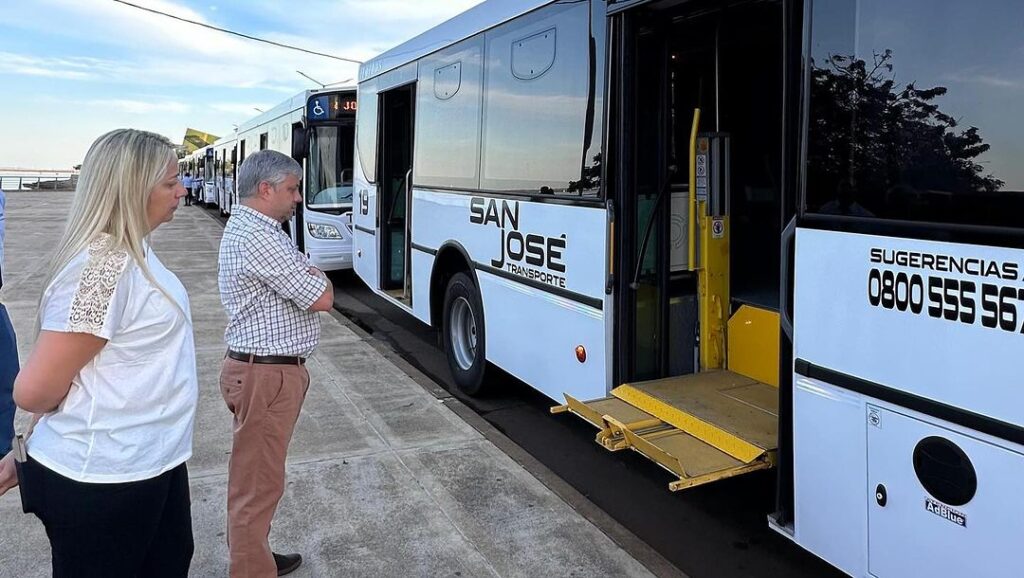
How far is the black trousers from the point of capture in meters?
2.02

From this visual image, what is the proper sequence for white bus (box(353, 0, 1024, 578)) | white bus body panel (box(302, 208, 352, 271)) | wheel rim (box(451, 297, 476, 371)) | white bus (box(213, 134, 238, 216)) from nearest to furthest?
1. white bus (box(353, 0, 1024, 578))
2. wheel rim (box(451, 297, 476, 371))
3. white bus body panel (box(302, 208, 352, 271))
4. white bus (box(213, 134, 238, 216))

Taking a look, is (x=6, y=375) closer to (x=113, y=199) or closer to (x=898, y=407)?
(x=113, y=199)

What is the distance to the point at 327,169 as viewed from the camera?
12.0 meters

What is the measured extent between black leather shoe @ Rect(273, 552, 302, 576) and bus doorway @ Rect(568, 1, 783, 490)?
1.55 meters

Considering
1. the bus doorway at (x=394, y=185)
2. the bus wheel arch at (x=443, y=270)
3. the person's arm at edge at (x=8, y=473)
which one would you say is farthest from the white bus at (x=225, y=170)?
the person's arm at edge at (x=8, y=473)

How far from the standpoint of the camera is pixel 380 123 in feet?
27.1

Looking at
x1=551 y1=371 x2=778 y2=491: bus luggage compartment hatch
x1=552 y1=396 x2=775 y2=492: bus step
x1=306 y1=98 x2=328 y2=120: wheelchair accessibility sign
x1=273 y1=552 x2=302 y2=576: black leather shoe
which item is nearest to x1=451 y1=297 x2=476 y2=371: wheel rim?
x1=551 y1=371 x2=778 y2=491: bus luggage compartment hatch

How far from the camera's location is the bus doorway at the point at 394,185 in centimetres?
824

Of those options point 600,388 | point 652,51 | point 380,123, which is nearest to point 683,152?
point 652,51

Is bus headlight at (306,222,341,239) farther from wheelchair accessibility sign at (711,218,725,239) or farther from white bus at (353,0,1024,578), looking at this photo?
wheelchair accessibility sign at (711,218,725,239)

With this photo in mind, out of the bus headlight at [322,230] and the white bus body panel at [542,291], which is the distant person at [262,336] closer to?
the white bus body panel at [542,291]

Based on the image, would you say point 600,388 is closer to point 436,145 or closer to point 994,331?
point 994,331

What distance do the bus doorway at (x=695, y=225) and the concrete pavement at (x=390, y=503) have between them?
0.59 m

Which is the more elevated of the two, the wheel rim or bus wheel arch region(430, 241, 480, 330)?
bus wheel arch region(430, 241, 480, 330)
